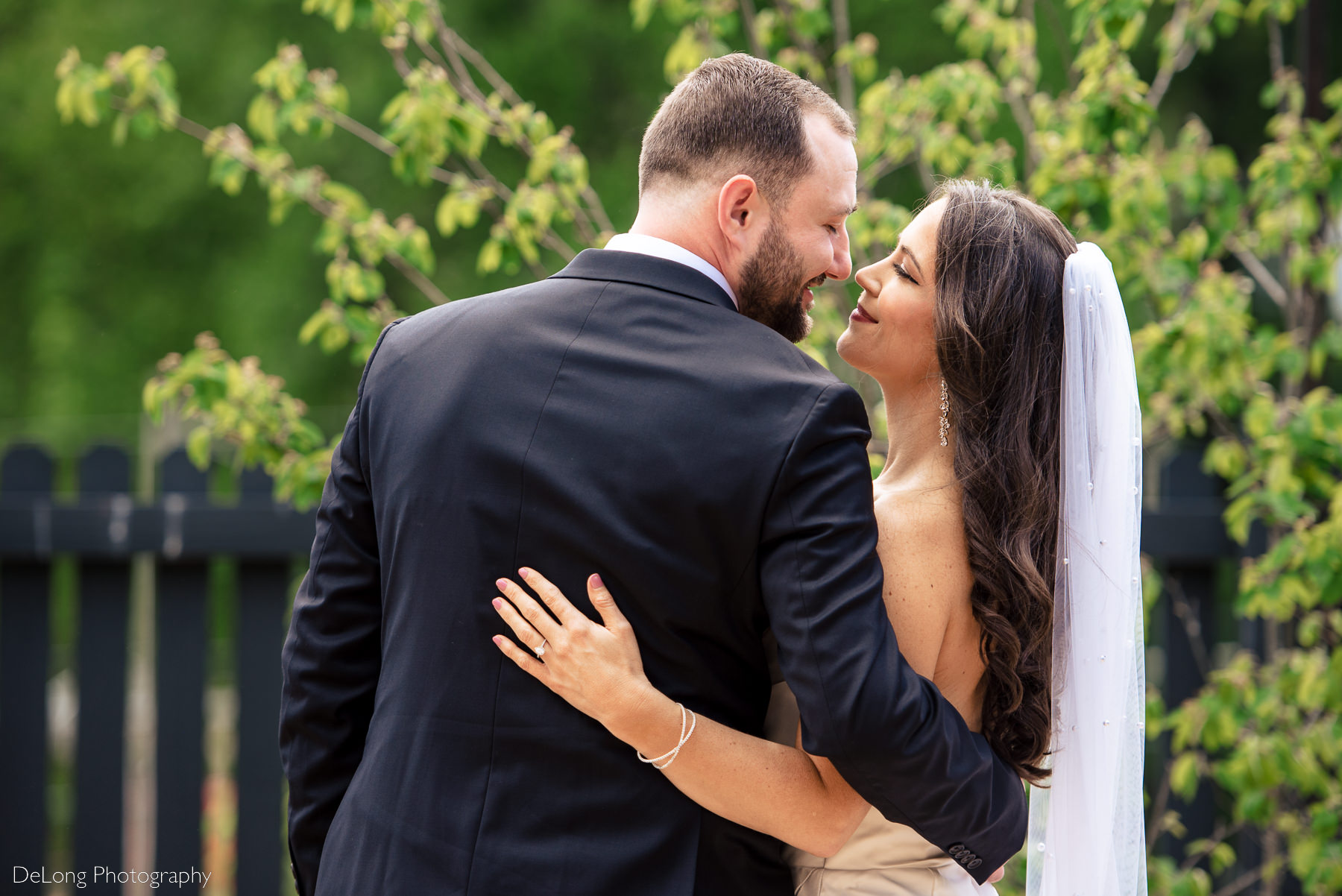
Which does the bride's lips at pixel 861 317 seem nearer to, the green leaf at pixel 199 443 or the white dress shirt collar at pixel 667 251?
the white dress shirt collar at pixel 667 251

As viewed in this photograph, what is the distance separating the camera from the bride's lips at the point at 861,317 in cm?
229

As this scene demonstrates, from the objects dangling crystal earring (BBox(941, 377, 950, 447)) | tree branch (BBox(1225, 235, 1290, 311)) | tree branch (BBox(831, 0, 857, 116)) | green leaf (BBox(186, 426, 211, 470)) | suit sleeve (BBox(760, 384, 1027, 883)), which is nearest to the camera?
suit sleeve (BBox(760, 384, 1027, 883))

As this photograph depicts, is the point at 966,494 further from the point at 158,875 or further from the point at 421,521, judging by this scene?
the point at 158,875

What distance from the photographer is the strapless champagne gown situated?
→ 2250 mm

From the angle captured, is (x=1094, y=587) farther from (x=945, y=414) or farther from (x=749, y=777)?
(x=749, y=777)

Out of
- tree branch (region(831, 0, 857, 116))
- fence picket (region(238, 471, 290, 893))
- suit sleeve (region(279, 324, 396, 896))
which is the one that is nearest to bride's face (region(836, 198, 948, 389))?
suit sleeve (region(279, 324, 396, 896))

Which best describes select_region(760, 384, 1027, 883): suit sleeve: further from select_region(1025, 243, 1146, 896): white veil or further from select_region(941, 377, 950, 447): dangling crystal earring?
select_region(1025, 243, 1146, 896): white veil

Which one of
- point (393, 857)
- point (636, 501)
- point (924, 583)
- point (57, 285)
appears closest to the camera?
point (636, 501)

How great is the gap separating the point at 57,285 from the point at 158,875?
6.02 m

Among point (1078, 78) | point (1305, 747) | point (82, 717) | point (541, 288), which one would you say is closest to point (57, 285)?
point (82, 717)

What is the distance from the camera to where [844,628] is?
1660 millimetres

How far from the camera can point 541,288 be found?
1.94 meters

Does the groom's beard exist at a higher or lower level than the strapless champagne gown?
higher

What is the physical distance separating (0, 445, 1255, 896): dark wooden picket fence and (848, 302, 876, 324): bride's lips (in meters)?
2.10
